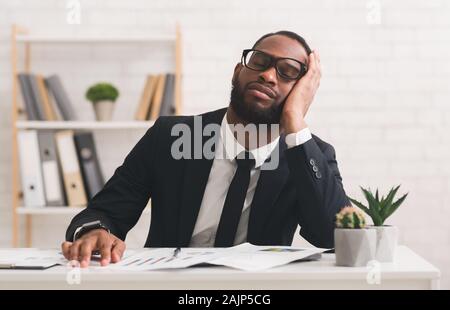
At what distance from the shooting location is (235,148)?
2025mm

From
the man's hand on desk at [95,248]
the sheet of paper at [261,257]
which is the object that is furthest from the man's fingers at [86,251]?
the sheet of paper at [261,257]

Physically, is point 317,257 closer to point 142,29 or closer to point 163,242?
point 163,242

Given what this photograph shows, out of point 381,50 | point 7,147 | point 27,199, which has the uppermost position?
point 381,50

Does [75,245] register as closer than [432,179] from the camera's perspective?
Yes

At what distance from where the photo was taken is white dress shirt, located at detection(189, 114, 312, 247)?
6.33 ft

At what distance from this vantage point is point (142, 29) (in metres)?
3.43

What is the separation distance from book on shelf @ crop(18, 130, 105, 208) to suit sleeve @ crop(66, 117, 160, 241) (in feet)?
3.90

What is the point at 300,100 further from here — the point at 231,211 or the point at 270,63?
the point at 231,211

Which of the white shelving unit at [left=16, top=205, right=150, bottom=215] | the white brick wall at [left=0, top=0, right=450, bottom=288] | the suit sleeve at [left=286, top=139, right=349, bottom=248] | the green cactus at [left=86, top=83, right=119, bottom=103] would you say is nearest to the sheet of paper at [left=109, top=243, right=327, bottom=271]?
the suit sleeve at [left=286, top=139, right=349, bottom=248]

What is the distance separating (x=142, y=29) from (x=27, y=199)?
3.18 feet

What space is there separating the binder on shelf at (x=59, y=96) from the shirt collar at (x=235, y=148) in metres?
1.42

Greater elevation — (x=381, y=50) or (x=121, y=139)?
(x=381, y=50)
